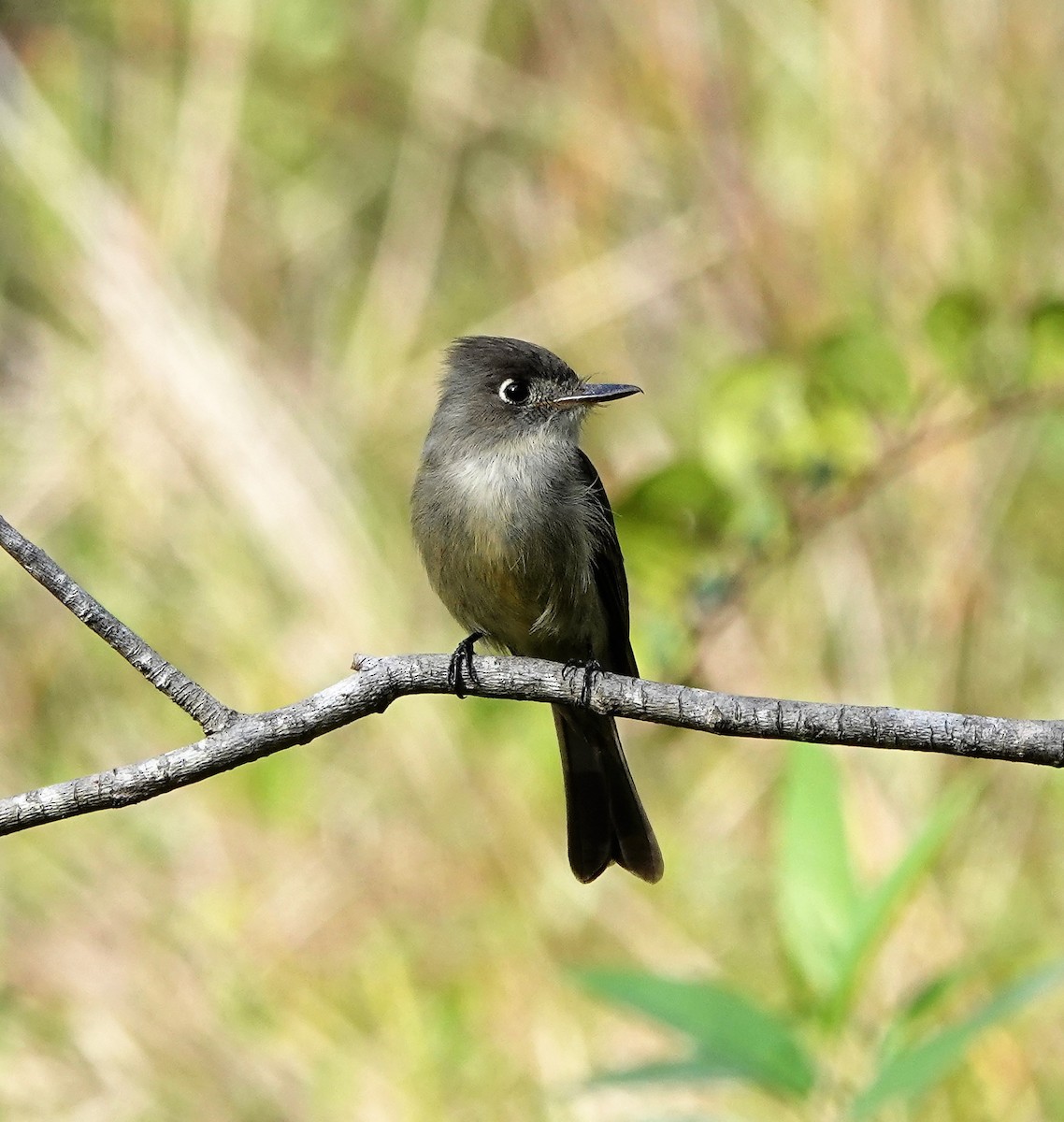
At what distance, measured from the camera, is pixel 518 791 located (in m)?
4.88

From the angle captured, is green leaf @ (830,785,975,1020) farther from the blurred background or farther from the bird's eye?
the bird's eye

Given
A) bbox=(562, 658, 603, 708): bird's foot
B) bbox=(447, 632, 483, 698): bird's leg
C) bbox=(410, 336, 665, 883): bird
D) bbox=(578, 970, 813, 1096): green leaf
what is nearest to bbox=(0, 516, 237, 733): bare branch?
bbox=(447, 632, 483, 698): bird's leg

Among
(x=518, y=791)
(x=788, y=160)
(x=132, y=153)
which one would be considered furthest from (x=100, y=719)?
(x=788, y=160)

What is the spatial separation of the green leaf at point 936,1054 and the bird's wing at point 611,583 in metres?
1.33

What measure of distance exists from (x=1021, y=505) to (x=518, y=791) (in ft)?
6.36

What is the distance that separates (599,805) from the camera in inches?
151

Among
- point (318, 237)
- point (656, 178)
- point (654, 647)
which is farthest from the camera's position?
point (318, 237)

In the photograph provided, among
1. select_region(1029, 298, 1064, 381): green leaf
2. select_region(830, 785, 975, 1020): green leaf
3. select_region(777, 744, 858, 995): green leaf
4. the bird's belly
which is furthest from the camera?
the bird's belly

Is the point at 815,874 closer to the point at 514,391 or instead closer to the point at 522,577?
the point at 522,577

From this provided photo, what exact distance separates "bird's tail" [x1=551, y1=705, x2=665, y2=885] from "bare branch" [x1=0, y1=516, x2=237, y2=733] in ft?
4.58

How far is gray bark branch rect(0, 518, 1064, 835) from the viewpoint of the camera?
2184 mm

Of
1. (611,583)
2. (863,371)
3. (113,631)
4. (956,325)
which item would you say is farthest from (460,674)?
(956,325)

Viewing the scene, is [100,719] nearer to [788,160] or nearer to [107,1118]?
[107,1118]

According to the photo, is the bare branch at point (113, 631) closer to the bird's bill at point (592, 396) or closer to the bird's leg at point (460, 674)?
the bird's leg at point (460, 674)
